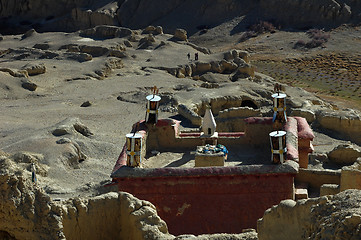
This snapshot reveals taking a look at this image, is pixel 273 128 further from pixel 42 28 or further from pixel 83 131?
pixel 42 28

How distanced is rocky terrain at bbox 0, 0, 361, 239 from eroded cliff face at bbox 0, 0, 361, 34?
12 cm

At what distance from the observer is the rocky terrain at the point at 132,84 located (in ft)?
26.5

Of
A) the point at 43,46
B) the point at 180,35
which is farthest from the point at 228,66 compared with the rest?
the point at 43,46

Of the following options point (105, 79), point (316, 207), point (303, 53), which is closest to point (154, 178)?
point (316, 207)

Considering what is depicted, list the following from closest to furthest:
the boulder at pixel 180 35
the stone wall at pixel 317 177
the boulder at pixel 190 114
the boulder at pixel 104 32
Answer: the stone wall at pixel 317 177 < the boulder at pixel 190 114 < the boulder at pixel 180 35 < the boulder at pixel 104 32

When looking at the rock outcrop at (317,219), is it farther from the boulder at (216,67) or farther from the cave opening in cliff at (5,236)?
the boulder at (216,67)

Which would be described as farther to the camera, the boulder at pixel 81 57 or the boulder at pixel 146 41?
the boulder at pixel 146 41

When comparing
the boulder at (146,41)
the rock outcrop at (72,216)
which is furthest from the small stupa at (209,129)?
the boulder at (146,41)

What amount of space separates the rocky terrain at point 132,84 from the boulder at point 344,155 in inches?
1.5

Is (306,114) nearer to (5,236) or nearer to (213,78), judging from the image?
(213,78)

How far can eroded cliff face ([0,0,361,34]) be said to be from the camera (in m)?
54.2

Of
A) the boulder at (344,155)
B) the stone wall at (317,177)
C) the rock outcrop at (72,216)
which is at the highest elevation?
the rock outcrop at (72,216)

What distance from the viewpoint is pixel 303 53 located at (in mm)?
47688

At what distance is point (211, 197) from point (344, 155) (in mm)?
7114
